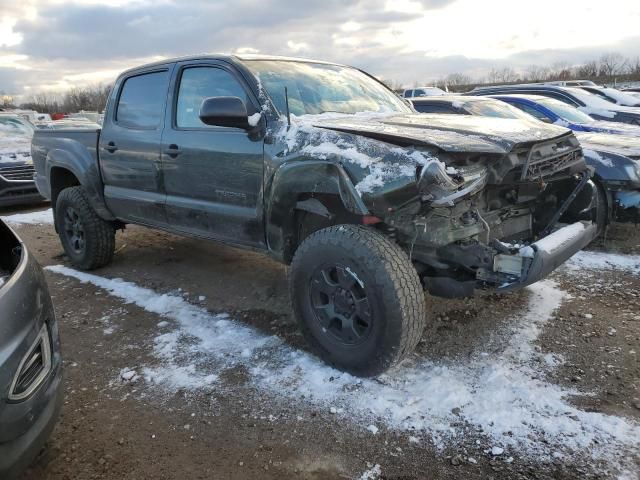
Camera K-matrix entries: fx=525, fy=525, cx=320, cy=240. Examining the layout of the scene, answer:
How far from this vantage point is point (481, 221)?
310 cm

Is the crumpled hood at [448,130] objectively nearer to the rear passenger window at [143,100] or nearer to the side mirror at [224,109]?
the side mirror at [224,109]

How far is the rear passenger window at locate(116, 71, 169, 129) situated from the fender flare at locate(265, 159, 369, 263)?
5.09ft

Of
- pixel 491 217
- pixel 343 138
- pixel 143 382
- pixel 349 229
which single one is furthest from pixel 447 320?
pixel 143 382

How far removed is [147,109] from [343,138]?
2.22m

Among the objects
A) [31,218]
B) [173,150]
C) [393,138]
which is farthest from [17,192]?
[393,138]

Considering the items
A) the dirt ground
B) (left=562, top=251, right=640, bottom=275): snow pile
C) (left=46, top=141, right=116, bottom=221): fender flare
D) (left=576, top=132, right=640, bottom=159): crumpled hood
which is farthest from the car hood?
(left=46, top=141, right=116, bottom=221): fender flare

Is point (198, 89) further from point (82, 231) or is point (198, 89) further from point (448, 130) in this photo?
point (82, 231)

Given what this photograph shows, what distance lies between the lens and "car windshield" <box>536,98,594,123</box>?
781cm

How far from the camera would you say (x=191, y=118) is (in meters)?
4.02

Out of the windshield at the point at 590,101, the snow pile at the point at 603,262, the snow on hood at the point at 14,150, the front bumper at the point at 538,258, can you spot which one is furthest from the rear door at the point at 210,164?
the windshield at the point at 590,101

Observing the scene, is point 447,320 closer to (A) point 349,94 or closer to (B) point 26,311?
(A) point 349,94

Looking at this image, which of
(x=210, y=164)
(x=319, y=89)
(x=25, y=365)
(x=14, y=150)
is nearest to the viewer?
(x=25, y=365)

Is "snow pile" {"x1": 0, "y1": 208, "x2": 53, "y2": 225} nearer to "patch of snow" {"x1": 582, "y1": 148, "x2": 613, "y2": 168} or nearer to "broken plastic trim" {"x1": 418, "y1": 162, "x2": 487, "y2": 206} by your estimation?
"broken plastic trim" {"x1": 418, "y1": 162, "x2": 487, "y2": 206}

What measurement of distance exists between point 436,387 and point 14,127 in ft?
34.5
